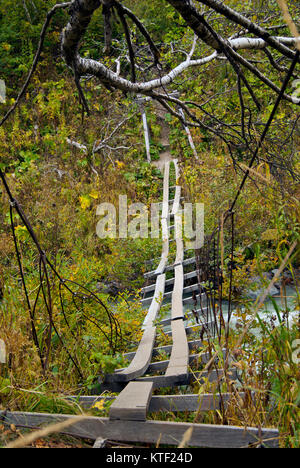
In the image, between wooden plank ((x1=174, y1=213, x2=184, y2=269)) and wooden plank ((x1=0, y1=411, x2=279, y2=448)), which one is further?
wooden plank ((x1=174, y1=213, x2=184, y2=269))

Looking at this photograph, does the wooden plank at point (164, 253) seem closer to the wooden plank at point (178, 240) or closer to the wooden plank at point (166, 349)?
the wooden plank at point (178, 240)

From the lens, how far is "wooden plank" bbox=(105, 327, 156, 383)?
2414 mm

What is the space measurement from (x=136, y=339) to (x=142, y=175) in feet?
18.4

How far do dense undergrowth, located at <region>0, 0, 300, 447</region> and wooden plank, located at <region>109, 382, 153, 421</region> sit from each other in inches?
10.0

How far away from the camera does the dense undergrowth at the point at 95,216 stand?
175 centimetres

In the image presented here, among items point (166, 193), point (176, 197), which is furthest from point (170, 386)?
point (166, 193)

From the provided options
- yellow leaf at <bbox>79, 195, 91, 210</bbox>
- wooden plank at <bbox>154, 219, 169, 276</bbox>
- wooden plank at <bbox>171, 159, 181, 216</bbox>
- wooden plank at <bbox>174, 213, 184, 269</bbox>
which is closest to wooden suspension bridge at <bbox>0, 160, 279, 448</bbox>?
wooden plank at <bbox>154, 219, 169, 276</bbox>

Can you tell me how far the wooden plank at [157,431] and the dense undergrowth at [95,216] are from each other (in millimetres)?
99

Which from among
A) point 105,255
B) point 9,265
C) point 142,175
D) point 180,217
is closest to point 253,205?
point 180,217

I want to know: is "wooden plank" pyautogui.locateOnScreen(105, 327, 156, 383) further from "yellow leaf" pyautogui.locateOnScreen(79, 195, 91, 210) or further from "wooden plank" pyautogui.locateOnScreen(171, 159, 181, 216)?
"wooden plank" pyautogui.locateOnScreen(171, 159, 181, 216)

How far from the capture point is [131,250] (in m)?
5.91

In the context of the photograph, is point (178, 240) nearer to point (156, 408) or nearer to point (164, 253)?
point (164, 253)
